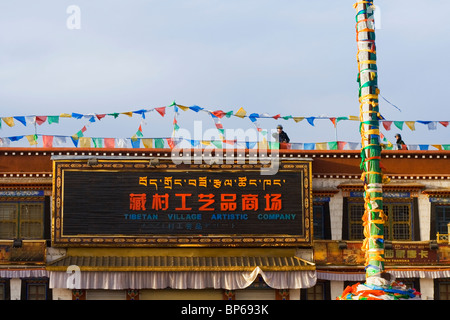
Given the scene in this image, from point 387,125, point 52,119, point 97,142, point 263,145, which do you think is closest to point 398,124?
point 387,125

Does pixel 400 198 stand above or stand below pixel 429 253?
above

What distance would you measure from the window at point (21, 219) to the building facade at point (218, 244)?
38mm

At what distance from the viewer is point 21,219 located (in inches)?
1195

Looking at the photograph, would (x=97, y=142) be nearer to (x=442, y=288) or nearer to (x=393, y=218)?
(x=393, y=218)

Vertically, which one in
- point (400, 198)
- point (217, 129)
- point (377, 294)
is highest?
point (217, 129)

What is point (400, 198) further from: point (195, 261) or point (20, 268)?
point (20, 268)

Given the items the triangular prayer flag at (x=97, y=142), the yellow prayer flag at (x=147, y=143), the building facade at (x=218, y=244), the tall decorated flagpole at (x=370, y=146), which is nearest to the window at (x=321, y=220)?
the building facade at (x=218, y=244)

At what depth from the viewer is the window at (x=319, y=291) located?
30.5 metres

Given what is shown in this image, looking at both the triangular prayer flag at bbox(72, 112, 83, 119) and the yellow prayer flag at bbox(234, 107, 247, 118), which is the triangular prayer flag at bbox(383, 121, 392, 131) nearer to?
the yellow prayer flag at bbox(234, 107, 247, 118)
